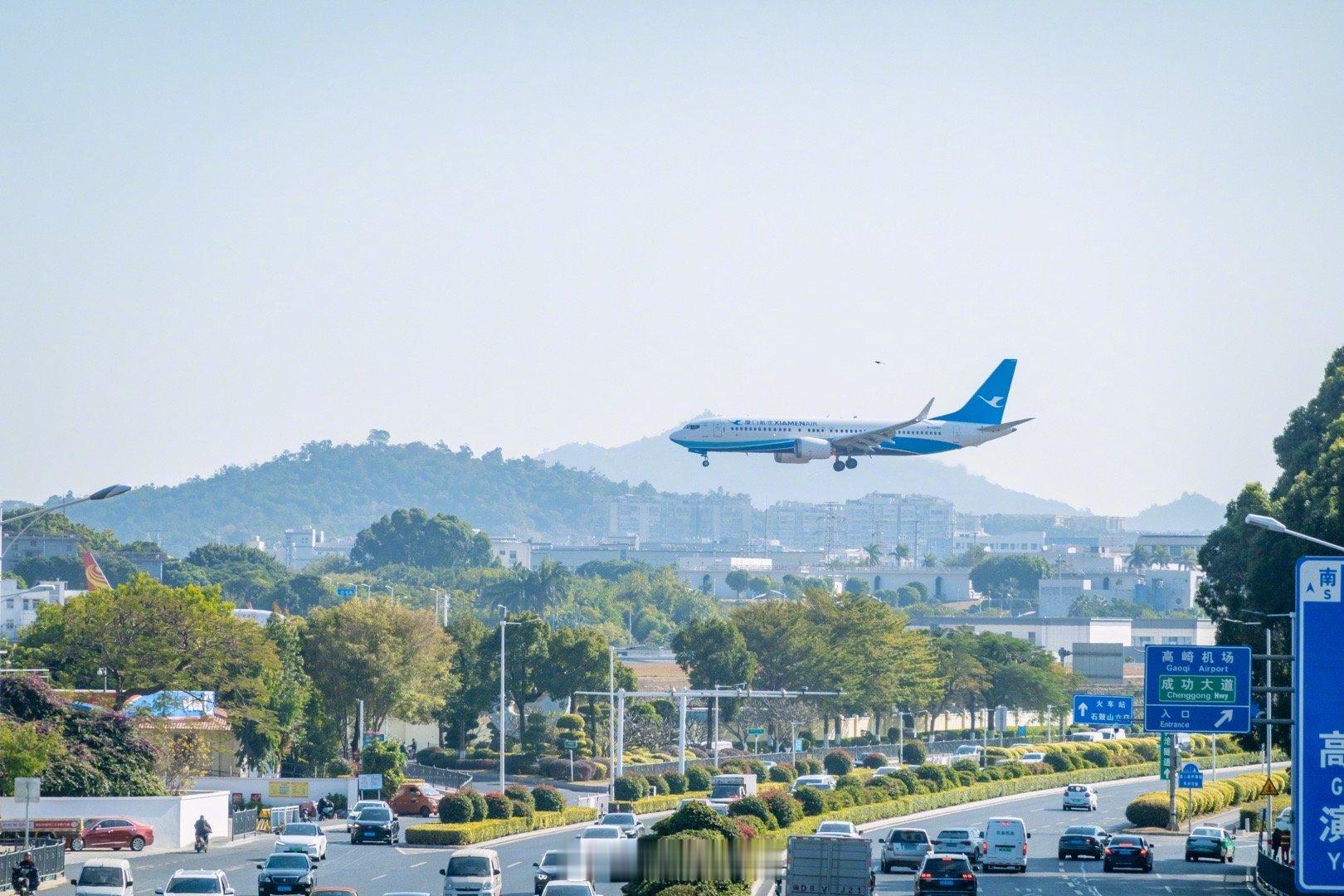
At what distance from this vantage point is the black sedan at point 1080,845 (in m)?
62.1

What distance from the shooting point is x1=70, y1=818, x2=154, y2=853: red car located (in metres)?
61.1

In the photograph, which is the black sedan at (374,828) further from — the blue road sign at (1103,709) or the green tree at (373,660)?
the blue road sign at (1103,709)

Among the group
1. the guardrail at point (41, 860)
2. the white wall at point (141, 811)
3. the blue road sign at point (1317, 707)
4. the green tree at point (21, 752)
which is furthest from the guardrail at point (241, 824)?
the blue road sign at point (1317, 707)

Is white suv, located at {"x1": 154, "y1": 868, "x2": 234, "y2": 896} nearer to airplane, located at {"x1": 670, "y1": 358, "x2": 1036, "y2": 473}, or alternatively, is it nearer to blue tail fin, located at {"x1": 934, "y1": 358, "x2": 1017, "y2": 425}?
airplane, located at {"x1": 670, "y1": 358, "x2": 1036, "y2": 473}

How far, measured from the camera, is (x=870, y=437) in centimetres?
9556

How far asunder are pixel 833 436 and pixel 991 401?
1364 centimetres

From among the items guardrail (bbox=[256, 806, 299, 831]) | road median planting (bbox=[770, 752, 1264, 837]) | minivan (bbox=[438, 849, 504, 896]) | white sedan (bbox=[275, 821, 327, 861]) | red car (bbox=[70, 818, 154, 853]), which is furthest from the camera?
guardrail (bbox=[256, 806, 299, 831])

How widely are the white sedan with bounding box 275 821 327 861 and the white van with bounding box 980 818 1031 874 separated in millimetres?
19069

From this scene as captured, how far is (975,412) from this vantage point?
10450 cm

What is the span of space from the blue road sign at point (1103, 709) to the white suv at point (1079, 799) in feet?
12.7

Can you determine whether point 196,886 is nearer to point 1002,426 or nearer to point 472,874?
point 472,874

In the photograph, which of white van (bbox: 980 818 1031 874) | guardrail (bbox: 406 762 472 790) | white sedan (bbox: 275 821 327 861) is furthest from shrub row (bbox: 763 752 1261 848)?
guardrail (bbox: 406 762 472 790)

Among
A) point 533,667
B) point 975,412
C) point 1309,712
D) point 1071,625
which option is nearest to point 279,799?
point 533,667

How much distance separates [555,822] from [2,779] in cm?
2024
